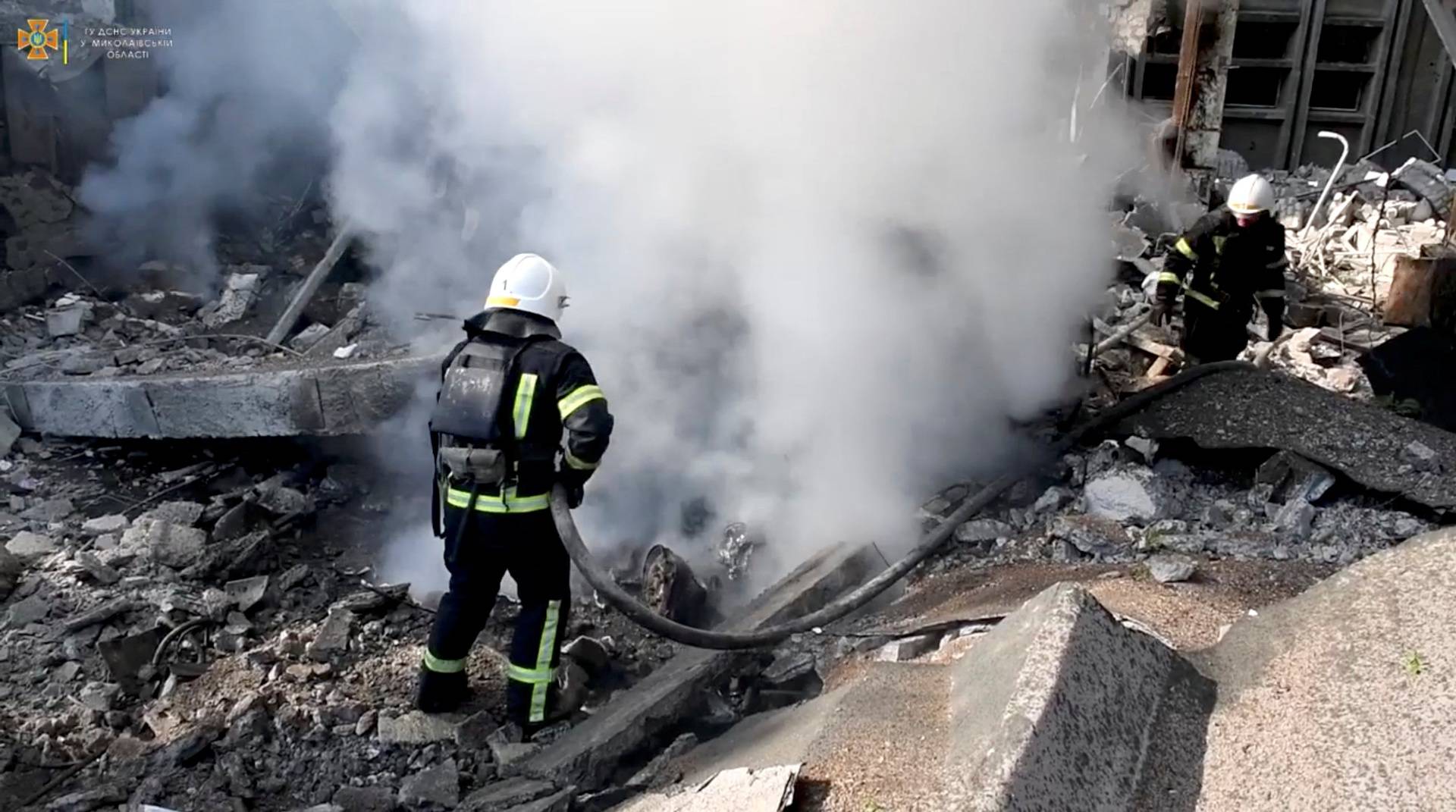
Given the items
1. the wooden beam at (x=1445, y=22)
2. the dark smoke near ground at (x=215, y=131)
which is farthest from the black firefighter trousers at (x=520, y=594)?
the dark smoke near ground at (x=215, y=131)

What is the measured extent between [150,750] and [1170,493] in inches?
167

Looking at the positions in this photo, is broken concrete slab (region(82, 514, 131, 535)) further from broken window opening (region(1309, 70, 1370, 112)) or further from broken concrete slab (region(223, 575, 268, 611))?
broken window opening (region(1309, 70, 1370, 112))

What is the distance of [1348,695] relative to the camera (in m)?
2.34

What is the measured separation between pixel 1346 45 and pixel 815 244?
1158 centimetres

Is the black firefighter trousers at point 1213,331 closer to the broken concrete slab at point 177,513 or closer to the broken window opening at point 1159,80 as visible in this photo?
the broken concrete slab at point 177,513

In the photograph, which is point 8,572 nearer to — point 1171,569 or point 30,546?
point 30,546

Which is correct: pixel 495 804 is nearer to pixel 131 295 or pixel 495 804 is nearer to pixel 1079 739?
pixel 1079 739

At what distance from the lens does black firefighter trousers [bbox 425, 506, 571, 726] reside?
375 centimetres

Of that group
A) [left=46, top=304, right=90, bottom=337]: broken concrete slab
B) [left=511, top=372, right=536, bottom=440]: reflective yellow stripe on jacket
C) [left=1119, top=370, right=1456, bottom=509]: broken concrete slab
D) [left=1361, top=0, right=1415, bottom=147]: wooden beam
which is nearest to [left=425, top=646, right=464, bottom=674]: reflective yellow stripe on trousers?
[left=511, top=372, right=536, bottom=440]: reflective yellow stripe on jacket

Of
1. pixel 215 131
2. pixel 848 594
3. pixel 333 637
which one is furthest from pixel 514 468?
pixel 215 131

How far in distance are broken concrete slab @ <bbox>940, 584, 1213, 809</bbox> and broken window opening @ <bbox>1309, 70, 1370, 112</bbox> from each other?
528 inches

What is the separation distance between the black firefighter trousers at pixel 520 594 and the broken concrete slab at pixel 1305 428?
309 centimetres

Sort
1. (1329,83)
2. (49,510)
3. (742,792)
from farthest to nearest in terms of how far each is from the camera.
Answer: (1329,83)
(49,510)
(742,792)

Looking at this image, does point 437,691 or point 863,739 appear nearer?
point 863,739
